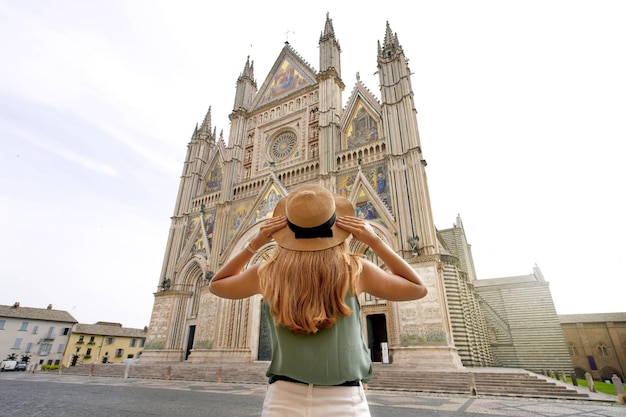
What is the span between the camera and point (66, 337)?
34562mm

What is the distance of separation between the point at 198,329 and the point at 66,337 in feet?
89.1

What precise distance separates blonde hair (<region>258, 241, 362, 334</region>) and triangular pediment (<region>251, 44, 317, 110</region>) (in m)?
23.4

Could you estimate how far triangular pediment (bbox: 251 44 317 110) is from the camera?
23875 mm

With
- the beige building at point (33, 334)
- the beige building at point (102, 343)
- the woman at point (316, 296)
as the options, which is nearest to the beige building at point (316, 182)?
the woman at point (316, 296)

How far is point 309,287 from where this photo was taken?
1412 mm

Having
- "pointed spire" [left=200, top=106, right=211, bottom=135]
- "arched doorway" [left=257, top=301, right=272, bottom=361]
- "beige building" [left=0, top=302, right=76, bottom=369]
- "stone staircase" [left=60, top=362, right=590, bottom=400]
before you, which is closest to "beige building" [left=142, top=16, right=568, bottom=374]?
"arched doorway" [left=257, top=301, right=272, bottom=361]

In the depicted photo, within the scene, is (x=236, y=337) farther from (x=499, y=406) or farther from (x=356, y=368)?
(x=356, y=368)

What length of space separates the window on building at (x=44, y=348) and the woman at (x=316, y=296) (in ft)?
143

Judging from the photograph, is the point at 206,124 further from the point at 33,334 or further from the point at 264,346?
the point at 33,334

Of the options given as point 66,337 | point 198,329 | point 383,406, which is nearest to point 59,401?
point 383,406

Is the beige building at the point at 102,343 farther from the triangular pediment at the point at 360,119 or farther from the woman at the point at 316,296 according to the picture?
the woman at the point at 316,296

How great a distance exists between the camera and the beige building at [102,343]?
34562 mm

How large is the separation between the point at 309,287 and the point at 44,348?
44.4 meters

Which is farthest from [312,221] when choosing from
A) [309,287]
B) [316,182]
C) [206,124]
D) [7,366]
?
[7,366]
